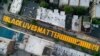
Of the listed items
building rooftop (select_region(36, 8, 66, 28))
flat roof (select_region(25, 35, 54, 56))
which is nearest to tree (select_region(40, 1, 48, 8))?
building rooftop (select_region(36, 8, 66, 28))

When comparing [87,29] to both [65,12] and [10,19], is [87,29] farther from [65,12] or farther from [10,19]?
[10,19]

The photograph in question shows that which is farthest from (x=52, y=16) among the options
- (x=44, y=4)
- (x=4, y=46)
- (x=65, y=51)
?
(x=4, y=46)

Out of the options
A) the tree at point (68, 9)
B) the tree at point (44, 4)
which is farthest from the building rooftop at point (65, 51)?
the tree at point (44, 4)

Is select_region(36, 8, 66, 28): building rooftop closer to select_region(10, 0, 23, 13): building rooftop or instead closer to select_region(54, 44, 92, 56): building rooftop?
select_region(10, 0, 23, 13): building rooftop

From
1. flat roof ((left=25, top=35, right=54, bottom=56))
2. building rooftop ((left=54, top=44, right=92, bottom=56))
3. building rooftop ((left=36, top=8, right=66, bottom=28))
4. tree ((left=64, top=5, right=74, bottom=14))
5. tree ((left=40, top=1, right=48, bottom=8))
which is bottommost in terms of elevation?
building rooftop ((left=54, top=44, right=92, bottom=56))

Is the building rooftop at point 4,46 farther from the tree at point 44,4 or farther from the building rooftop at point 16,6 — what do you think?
the tree at point 44,4

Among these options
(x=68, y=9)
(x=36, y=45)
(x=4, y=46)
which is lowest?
(x=36, y=45)

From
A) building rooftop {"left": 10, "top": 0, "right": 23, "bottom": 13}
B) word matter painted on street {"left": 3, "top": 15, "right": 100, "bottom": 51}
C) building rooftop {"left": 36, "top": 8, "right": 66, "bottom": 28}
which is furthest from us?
building rooftop {"left": 10, "top": 0, "right": 23, "bottom": 13}

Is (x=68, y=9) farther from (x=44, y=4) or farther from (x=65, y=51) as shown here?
(x=65, y=51)

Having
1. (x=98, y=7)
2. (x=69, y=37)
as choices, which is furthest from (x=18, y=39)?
(x=98, y=7)
